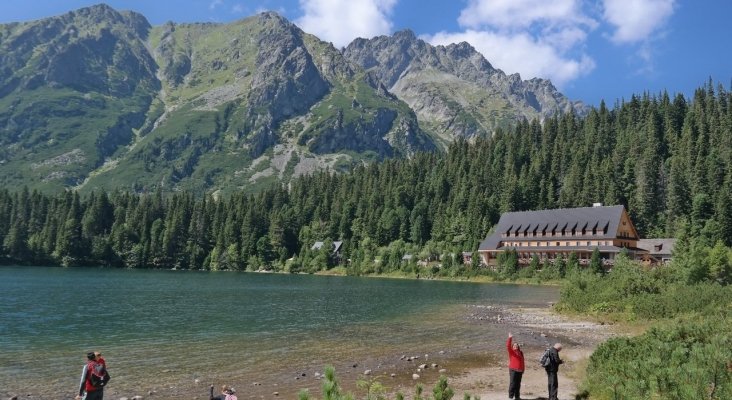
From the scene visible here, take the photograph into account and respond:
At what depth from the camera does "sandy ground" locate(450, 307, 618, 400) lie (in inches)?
924

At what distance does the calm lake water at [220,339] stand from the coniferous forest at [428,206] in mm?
86192

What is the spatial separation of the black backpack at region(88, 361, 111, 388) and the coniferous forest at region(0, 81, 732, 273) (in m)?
127

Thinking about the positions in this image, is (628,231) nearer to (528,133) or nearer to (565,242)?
(565,242)

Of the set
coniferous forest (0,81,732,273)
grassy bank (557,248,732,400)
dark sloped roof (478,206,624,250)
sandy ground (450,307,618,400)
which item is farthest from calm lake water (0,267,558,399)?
coniferous forest (0,81,732,273)

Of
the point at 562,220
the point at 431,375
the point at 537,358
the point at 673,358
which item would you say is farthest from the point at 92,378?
the point at 562,220

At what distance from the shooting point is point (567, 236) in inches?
5128

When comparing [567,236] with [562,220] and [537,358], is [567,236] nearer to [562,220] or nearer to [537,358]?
[562,220]

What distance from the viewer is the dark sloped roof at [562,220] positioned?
12475cm

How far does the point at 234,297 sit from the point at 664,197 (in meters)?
120

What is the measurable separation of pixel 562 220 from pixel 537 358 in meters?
108

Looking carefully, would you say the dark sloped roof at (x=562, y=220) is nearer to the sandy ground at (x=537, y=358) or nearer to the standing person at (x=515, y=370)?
the sandy ground at (x=537, y=358)

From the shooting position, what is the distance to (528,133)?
198 meters

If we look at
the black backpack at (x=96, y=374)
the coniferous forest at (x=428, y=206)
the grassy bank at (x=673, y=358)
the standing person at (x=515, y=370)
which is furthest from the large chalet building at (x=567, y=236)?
the black backpack at (x=96, y=374)

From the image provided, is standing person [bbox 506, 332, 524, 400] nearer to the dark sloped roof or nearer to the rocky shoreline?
the rocky shoreline
